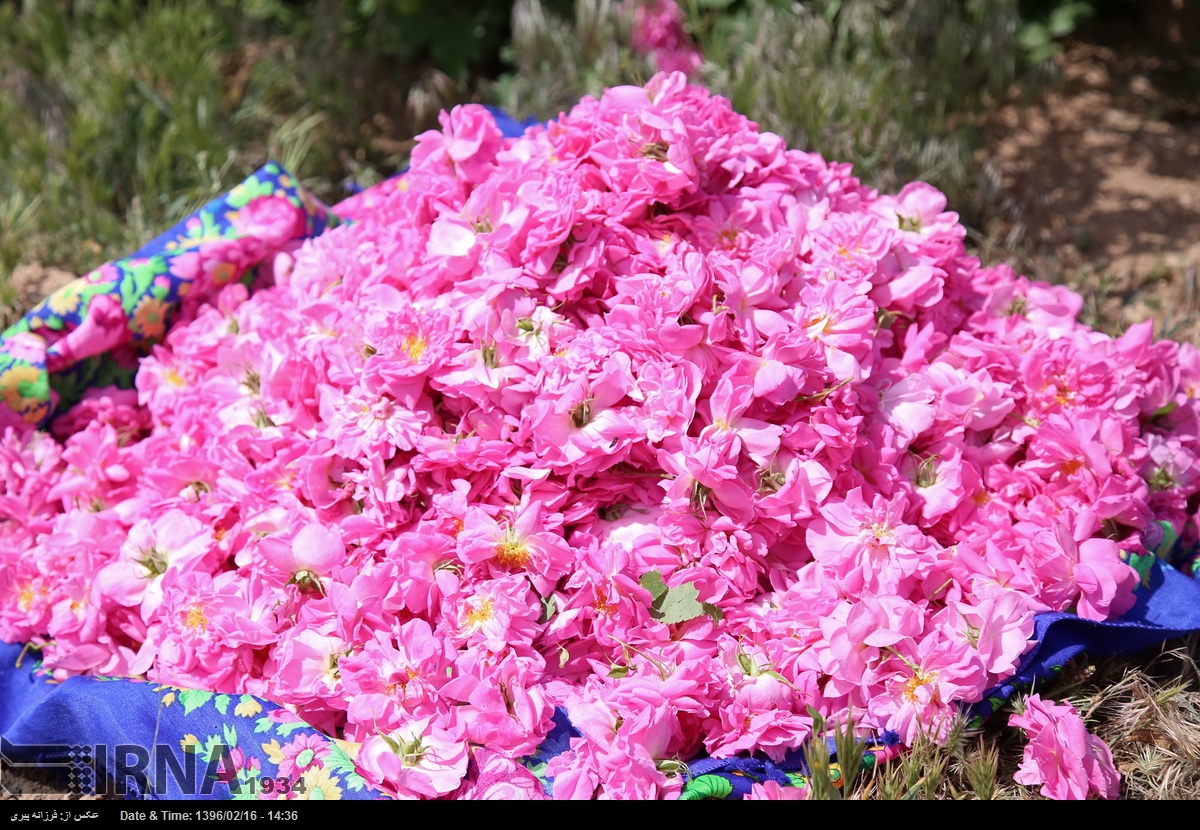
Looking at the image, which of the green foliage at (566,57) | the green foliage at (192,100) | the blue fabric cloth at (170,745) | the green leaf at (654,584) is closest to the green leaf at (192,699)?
the blue fabric cloth at (170,745)

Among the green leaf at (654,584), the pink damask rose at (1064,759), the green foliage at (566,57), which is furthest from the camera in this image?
the green foliage at (566,57)

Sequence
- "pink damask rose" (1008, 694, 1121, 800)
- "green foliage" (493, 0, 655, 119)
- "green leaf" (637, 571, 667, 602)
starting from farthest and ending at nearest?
"green foliage" (493, 0, 655, 119) → "green leaf" (637, 571, 667, 602) → "pink damask rose" (1008, 694, 1121, 800)

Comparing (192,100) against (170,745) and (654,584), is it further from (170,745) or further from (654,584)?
(654,584)

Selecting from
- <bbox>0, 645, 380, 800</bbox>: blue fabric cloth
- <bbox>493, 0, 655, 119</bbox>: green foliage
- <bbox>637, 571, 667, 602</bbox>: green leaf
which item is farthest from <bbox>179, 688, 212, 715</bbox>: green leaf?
<bbox>493, 0, 655, 119</bbox>: green foliage

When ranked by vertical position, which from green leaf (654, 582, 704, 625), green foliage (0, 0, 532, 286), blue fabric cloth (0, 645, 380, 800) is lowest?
blue fabric cloth (0, 645, 380, 800)

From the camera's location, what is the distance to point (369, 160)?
3.43 metres

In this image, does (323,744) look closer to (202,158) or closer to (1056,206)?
(202,158)

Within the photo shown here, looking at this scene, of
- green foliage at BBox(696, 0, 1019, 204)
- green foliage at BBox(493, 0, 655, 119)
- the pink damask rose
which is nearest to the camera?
the pink damask rose

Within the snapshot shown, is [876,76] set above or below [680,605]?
above

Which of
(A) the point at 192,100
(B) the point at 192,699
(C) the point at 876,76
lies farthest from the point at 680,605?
(A) the point at 192,100

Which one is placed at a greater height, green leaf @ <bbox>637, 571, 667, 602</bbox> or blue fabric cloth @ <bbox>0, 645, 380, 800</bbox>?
green leaf @ <bbox>637, 571, 667, 602</bbox>

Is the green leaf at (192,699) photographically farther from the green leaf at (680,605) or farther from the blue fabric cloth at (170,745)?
the green leaf at (680,605)

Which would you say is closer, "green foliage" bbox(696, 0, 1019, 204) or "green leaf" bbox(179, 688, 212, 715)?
"green leaf" bbox(179, 688, 212, 715)

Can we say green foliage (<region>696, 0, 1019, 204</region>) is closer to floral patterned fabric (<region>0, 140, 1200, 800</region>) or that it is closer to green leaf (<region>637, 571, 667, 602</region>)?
floral patterned fabric (<region>0, 140, 1200, 800</region>)
